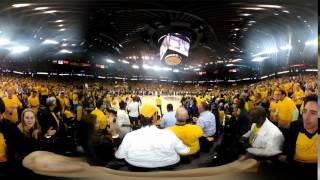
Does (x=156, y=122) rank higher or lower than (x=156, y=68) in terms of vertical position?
lower

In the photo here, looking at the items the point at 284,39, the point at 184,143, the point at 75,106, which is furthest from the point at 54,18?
the point at 284,39

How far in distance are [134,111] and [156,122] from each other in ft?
0.72

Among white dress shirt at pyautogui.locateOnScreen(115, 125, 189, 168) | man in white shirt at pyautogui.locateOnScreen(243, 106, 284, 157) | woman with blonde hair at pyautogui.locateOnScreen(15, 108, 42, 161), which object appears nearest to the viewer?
white dress shirt at pyautogui.locateOnScreen(115, 125, 189, 168)

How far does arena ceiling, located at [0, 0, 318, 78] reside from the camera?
10.1 feet

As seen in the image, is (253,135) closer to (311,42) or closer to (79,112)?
(311,42)

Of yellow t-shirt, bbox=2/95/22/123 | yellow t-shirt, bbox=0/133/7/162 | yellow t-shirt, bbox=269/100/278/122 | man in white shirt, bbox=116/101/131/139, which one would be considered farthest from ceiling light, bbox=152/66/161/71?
yellow t-shirt, bbox=0/133/7/162

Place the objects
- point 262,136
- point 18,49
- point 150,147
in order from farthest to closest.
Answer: point 18,49 < point 262,136 < point 150,147

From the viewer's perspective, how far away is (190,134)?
3035 millimetres

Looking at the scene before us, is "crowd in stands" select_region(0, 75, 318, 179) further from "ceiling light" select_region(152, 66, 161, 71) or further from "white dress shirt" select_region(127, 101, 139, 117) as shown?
"ceiling light" select_region(152, 66, 161, 71)

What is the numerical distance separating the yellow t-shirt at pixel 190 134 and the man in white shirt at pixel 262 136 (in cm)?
43

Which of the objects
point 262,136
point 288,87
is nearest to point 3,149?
point 262,136

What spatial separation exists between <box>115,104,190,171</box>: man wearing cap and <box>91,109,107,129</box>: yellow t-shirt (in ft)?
0.78

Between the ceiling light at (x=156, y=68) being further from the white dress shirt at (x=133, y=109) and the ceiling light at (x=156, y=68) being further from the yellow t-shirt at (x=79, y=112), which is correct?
the yellow t-shirt at (x=79, y=112)

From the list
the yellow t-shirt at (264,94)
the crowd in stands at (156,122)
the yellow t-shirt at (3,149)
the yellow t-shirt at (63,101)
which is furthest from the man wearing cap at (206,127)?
the yellow t-shirt at (3,149)
